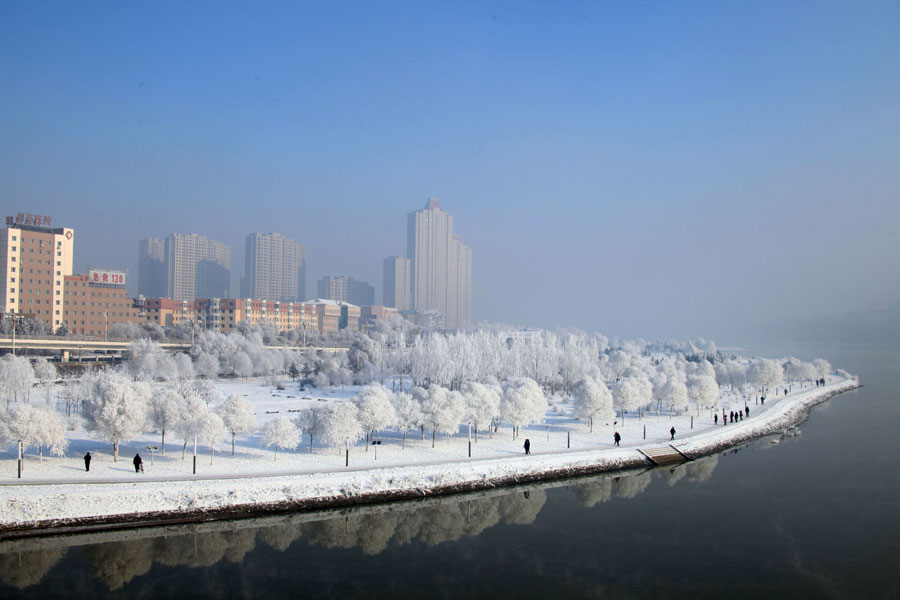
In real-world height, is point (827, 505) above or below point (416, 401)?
below

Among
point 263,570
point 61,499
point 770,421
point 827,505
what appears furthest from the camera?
point 770,421

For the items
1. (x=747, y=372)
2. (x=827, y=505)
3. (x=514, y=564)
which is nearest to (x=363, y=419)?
(x=514, y=564)

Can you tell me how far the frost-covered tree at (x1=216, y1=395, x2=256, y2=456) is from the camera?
3078 cm

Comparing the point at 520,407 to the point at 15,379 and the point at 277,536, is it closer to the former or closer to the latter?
the point at 277,536

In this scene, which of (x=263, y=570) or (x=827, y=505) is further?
(x=827, y=505)

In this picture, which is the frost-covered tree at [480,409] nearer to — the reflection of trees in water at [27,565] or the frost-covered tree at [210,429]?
the frost-covered tree at [210,429]

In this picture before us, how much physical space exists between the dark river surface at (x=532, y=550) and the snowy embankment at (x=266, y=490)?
0.73 meters

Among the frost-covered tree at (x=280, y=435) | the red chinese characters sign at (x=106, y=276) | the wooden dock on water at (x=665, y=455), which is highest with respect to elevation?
the red chinese characters sign at (x=106, y=276)

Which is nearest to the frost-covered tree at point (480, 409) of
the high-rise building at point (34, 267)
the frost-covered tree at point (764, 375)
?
the frost-covered tree at point (764, 375)

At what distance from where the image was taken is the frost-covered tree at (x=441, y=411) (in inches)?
1362

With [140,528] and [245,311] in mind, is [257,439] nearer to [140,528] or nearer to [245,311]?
[140,528]

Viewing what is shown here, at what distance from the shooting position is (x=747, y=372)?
7275 centimetres

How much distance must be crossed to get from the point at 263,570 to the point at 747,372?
67498 mm

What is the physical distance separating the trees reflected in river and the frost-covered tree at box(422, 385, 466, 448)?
662 centimetres
